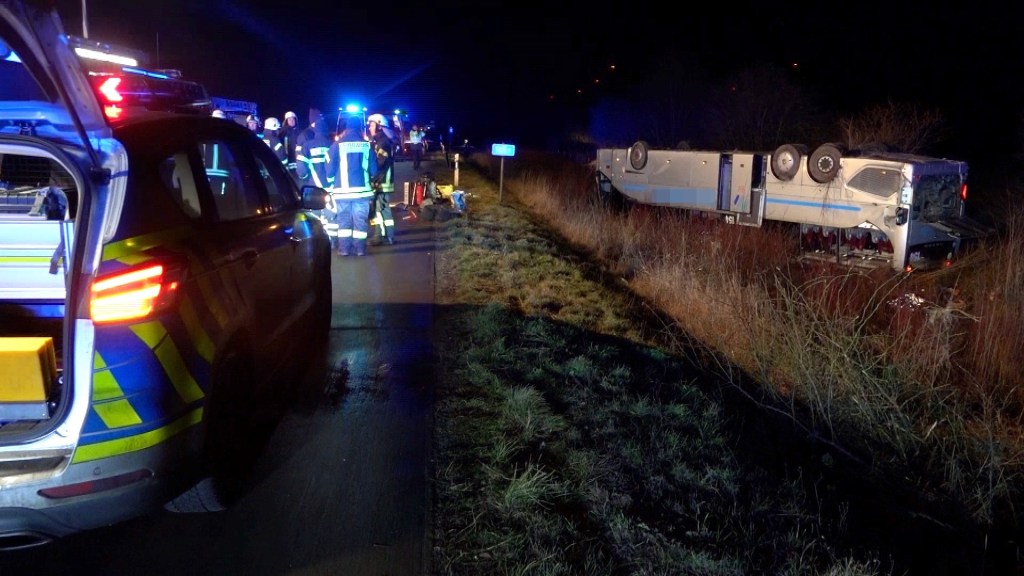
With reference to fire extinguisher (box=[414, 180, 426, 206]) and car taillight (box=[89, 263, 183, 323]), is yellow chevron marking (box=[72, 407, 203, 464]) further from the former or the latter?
fire extinguisher (box=[414, 180, 426, 206])

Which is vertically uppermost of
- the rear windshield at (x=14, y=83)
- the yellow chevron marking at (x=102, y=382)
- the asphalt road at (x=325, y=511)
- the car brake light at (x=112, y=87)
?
the car brake light at (x=112, y=87)

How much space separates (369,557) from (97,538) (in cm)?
130

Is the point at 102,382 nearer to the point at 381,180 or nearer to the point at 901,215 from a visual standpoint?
the point at 381,180

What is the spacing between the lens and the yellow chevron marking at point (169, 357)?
3.00 metres

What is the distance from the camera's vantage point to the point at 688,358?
670 centimetres

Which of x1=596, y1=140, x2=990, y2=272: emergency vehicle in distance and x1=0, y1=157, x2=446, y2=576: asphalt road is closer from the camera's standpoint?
x1=0, y1=157, x2=446, y2=576: asphalt road

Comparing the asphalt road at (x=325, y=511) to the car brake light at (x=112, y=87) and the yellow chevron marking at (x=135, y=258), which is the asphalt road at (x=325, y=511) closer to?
the yellow chevron marking at (x=135, y=258)

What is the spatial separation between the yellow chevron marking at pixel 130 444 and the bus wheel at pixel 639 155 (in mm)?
14302

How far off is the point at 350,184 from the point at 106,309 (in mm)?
7852

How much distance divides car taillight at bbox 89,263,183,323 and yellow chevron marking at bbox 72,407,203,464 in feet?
1.51

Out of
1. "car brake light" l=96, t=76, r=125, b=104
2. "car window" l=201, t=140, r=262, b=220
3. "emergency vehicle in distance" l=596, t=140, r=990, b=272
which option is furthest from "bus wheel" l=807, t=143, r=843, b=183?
"car brake light" l=96, t=76, r=125, b=104

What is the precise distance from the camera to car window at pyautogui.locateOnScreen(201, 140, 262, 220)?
4.72m

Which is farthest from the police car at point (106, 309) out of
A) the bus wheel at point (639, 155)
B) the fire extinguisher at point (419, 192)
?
the bus wheel at point (639, 155)

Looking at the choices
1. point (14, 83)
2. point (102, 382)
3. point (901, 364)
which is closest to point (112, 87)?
point (14, 83)
